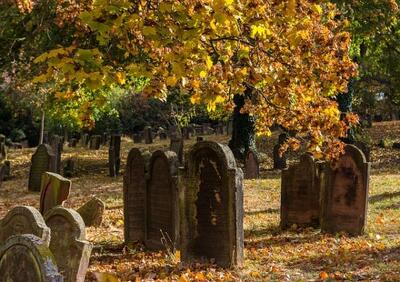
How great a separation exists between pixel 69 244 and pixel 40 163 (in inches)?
465

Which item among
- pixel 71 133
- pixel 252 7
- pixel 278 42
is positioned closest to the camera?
pixel 252 7

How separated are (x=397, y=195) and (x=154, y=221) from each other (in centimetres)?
803

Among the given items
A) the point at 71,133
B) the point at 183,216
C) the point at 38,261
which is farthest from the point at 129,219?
the point at 71,133

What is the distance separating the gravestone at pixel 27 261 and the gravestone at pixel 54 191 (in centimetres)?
429

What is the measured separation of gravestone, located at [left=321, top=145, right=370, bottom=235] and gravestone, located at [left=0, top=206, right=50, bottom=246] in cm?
609

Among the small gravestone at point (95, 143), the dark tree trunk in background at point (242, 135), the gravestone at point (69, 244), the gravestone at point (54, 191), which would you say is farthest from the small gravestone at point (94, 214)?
the small gravestone at point (95, 143)

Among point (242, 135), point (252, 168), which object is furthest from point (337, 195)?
point (242, 135)

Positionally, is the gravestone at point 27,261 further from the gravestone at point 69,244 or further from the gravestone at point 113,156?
the gravestone at point 113,156

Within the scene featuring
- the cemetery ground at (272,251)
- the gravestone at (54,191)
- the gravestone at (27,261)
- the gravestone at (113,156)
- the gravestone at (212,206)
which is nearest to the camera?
the gravestone at (27,261)

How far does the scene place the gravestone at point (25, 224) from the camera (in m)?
5.90

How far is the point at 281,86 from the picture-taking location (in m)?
7.85

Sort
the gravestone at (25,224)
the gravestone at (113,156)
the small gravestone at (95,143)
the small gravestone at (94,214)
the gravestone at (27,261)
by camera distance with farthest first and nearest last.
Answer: the small gravestone at (95,143) < the gravestone at (113,156) < the small gravestone at (94,214) < the gravestone at (25,224) < the gravestone at (27,261)

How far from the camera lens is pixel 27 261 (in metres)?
4.75

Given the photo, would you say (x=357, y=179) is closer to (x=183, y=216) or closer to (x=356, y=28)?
(x=183, y=216)
